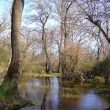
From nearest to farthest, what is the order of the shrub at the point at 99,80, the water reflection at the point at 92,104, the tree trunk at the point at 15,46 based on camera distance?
1. the water reflection at the point at 92,104
2. the tree trunk at the point at 15,46
3. the shrub at the point at 99,80

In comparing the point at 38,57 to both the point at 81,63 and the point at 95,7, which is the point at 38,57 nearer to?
the point at 81,63

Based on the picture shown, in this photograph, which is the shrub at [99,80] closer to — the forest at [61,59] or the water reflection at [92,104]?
the forest at [61,59]

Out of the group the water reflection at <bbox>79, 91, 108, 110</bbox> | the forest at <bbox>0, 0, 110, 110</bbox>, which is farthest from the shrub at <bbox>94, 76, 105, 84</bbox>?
the water reflection at <bbox>79, 91, 108, 110</bbox>

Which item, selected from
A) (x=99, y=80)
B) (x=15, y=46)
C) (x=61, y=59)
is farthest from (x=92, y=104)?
(x=61, y=59)

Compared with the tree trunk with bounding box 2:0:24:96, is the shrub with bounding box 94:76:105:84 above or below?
below

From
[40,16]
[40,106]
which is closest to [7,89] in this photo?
[40,106]

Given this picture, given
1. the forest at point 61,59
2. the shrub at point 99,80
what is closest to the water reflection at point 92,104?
the forest at point 61,59

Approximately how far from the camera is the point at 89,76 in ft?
102

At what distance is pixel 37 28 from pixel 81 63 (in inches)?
827

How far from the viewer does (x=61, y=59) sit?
39250mm

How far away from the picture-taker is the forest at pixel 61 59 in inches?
579

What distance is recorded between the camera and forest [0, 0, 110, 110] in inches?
579

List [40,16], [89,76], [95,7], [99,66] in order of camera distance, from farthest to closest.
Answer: [40,16] → [89,76] → [99,66] → [95,7]

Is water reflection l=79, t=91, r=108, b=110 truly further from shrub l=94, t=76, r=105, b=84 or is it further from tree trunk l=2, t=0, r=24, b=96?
shrub l=94, t=76, r=105, b=84
